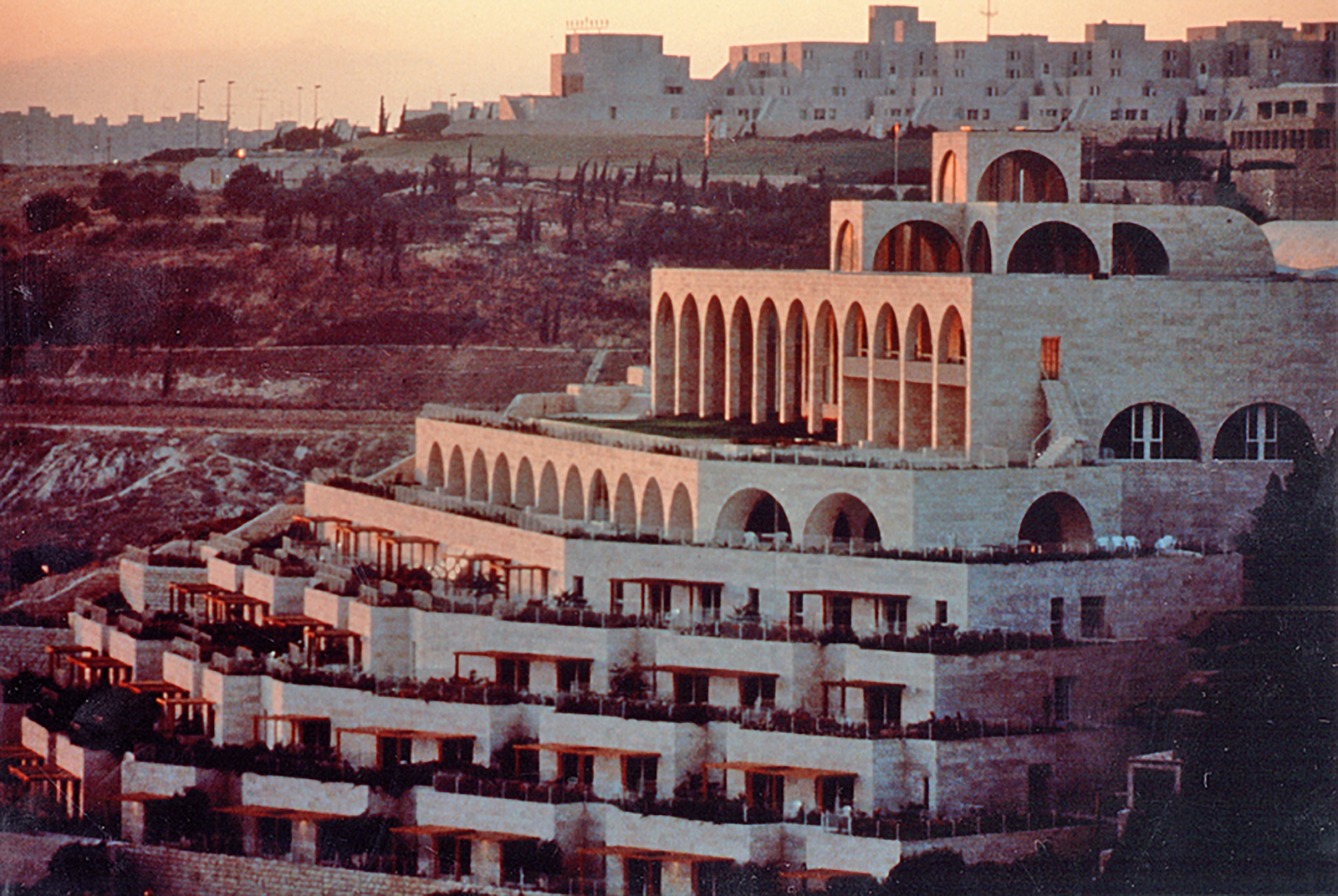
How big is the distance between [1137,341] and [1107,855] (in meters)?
12.8

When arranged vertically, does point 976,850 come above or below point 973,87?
below

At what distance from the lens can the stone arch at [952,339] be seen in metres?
66.8

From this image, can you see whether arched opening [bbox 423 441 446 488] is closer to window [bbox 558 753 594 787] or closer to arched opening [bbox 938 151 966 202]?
arched opening [bbox 938 151 966 202]

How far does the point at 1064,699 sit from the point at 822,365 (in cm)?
1525

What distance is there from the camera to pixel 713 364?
79.3 m

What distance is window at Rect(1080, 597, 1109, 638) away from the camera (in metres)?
61.3

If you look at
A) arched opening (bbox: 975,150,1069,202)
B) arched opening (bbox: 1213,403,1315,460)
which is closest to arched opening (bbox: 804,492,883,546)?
arched opening (bbox: 1213,403,1315,460)

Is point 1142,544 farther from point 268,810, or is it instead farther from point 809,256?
point 809,256

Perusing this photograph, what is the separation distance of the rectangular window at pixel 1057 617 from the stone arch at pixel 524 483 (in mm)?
18182

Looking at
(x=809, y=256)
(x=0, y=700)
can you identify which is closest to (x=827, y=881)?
(x=0, y=700)

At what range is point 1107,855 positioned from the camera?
194 ft

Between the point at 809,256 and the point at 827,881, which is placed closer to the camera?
the point at 827,881

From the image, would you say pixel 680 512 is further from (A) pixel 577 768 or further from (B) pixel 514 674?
(A) pixel 577 768

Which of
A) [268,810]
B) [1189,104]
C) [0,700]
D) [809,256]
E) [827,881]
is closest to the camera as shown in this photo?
[827,881]
